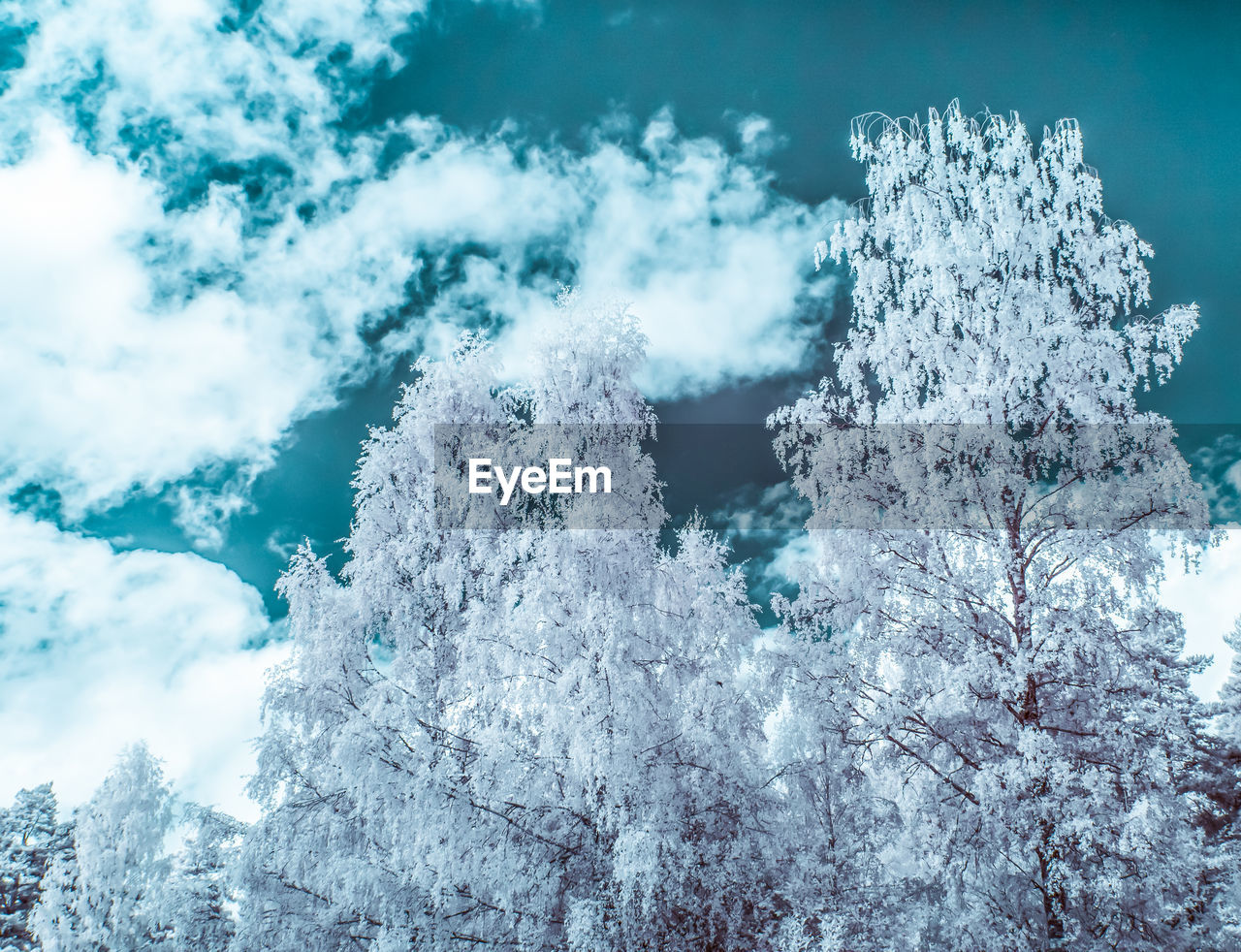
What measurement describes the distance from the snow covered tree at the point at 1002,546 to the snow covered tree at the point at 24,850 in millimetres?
25908

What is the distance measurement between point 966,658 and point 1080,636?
1.13 metres

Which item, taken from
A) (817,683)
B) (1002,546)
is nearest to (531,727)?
(817,683)

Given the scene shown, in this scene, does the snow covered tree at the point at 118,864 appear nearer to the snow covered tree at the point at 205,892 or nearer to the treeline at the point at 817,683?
the treeline at the point at 817,683

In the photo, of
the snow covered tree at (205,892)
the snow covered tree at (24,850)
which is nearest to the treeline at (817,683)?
the snow covered tree at (205,892)

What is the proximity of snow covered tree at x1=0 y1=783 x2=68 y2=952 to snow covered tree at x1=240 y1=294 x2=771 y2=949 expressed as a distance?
2026 cm

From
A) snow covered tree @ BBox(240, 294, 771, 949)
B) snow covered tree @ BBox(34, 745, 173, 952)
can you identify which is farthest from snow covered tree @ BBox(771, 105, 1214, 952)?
snow covered tree @ BBox(34, 745, 173, 952)

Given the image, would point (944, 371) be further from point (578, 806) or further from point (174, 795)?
point (174, 795)

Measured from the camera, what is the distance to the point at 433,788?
8.47 m

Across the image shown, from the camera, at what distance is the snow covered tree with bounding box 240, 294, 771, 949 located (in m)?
8.12

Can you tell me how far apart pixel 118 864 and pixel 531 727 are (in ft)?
20.8

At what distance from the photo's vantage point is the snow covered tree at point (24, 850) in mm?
22922

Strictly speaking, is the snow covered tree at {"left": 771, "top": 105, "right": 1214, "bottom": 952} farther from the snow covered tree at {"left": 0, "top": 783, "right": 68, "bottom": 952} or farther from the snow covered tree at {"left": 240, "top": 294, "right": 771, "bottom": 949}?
the snow covered tree at {"left": 0, "top": 783, "right": 68, "bottom": 952}

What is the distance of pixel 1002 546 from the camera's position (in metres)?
8.77

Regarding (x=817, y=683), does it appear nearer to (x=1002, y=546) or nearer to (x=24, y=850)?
(x=1002, y=546)
